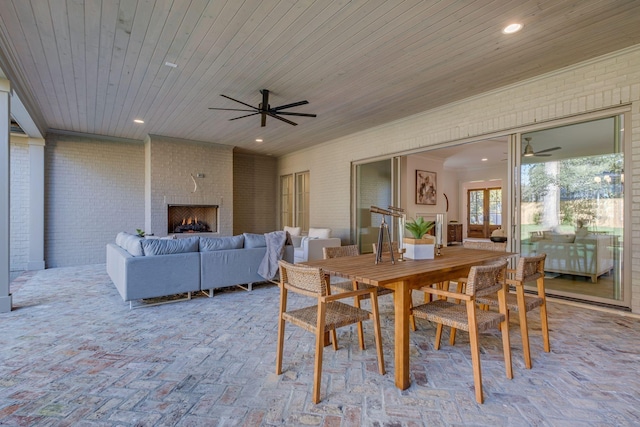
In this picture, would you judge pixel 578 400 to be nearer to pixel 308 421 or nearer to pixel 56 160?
pixel 308 421

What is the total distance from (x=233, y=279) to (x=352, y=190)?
136 inches

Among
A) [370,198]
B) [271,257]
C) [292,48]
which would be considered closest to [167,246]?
[271,257]

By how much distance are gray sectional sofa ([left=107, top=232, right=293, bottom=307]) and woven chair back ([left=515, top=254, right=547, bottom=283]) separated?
3.13 m

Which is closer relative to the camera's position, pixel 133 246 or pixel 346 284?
pixel 346 284

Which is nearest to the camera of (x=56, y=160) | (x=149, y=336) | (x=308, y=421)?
(x=308, y=421)

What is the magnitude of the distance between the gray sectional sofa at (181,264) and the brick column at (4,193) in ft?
3.44

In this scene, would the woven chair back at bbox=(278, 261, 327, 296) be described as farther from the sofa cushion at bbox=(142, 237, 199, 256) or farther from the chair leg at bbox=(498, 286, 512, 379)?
the sofa cushion at bbox=(142, 237, 199, 256)

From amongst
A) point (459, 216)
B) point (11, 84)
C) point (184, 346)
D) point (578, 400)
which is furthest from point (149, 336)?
point (459, 216)

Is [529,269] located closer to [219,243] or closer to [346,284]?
[346,284]

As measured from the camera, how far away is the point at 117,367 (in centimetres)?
227

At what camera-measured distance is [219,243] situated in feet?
14.0

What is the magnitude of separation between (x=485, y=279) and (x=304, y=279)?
3.78 ft

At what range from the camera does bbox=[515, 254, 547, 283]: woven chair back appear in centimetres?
229

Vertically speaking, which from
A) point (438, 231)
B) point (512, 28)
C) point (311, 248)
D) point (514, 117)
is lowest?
point (311, 248)
